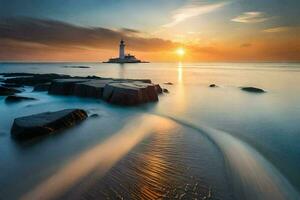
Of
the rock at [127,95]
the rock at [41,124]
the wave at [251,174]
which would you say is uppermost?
the rock at [127,95]

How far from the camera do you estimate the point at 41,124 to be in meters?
8.42

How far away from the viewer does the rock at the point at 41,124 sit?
8047mm

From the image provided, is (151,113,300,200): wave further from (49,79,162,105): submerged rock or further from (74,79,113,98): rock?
(74,79,113,98): rock

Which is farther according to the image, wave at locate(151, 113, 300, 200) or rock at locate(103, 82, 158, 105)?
rock at locate(103, 82, 158, 105)

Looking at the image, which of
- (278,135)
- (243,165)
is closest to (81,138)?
(243,165)

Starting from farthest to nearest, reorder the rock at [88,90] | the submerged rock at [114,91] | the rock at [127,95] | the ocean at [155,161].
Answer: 1. the rock at [88,90]
2. the submerged rock at [114,91]
3. the rock at [127,95]
4. the ocean at [155,161]

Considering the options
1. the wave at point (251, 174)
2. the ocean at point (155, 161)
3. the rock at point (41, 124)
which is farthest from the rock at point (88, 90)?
the wave at point (251, 174)

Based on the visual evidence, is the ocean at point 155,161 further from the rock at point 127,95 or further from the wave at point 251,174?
the rock at point 127,95

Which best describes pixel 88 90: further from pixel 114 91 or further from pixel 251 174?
pixel 251 174

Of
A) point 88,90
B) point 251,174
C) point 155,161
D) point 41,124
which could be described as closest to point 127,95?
point 88,90

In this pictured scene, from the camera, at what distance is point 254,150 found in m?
7.70

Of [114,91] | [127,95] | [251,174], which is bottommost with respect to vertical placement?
[251,174]

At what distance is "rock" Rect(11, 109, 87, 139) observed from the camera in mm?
8047

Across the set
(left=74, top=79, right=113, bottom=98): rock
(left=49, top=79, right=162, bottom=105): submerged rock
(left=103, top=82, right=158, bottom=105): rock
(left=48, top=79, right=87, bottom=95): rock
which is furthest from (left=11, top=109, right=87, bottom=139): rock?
(left=48, top=79, right=87, bottom=95): rock
